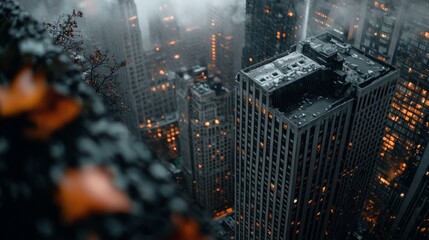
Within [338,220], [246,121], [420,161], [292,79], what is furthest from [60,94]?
[420,161]

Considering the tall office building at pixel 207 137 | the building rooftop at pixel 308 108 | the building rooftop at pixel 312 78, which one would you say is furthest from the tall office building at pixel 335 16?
the building rooftop at pixel 308 108

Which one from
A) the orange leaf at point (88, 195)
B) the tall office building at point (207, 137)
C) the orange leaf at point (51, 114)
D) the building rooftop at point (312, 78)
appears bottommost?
the tall office building at point (207, 137)

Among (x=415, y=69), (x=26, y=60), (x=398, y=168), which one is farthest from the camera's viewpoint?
(x=398, y=168)

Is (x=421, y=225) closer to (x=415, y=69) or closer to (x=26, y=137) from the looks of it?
(x=415, y=69)

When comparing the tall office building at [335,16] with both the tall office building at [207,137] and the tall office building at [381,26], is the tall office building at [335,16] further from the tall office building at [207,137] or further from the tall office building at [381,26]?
the tall office building at [207,137]

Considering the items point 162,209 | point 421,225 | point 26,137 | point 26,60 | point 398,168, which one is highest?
point 26,60

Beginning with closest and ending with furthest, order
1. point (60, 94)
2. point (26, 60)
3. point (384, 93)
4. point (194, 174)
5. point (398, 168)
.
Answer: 1. point (60, 94)
2. point (26, 60)
3. point (384, 93)
4. point (398, 168)
5. point (194, 174)

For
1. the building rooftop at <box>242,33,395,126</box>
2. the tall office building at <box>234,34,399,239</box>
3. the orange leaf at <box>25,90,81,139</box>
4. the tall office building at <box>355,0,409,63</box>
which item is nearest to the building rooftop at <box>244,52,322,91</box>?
the building rooftop at <box>242,33,395,126</box>
